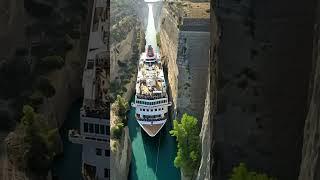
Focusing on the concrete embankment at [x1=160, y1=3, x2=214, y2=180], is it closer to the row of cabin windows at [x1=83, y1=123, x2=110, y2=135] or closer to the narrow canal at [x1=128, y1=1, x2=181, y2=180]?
the narrow canal at [x1=128, y1=1, x2=181, y2=180]

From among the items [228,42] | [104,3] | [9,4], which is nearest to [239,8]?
[228,42]

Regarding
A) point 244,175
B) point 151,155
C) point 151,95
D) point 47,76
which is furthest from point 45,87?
point 151,155

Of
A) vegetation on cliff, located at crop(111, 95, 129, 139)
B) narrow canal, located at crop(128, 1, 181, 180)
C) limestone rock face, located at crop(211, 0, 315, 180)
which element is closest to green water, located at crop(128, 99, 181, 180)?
narrow canal, located at crop(128, 1, 181, 180)

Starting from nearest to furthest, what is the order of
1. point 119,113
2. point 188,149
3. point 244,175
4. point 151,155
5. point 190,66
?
point 244,175 → point 119,113 → point 188,149 → point 151,155 → point 190,66

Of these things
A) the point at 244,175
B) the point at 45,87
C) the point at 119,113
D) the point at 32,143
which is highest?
the point at 45,87

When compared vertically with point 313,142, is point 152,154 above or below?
below

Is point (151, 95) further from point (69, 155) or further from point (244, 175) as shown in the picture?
point (69, 155)
